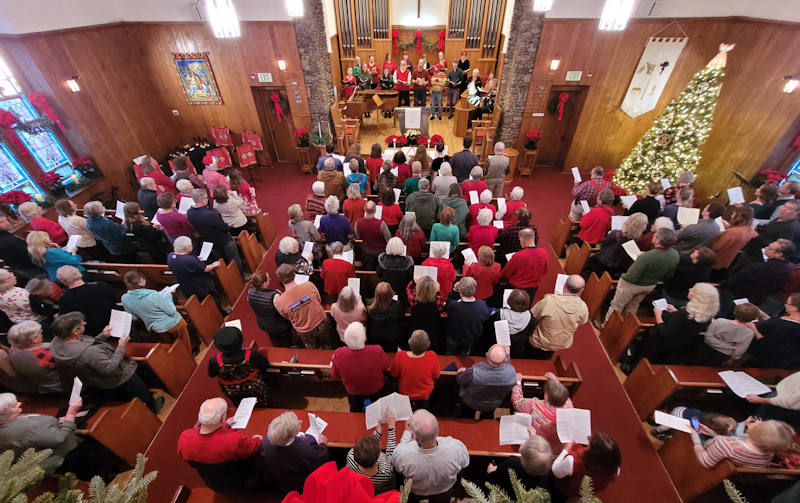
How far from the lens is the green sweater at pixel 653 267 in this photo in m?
4.11

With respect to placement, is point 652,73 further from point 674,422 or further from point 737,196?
point 674,422

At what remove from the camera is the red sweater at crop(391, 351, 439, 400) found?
3096 mm

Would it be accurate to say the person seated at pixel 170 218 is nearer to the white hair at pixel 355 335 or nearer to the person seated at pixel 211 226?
the person seated at pixel 211 226

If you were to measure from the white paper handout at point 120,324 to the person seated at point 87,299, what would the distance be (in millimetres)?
327

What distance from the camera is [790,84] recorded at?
6059mm

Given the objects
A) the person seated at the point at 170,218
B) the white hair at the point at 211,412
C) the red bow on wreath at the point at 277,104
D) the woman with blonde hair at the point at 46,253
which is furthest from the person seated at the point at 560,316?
the red bow on wreath at the point at 277,104

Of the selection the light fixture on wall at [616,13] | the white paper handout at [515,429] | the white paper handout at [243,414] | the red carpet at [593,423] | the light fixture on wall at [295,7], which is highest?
the light fixture on wall at [295,7]

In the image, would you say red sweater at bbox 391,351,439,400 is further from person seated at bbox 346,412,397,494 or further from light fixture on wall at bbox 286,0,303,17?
light fixture on wall at bbox 286,0,303,17

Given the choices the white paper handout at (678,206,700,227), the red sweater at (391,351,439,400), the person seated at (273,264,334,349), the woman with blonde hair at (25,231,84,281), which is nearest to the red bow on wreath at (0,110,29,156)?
the woman with blonde hair at (25,231,84,281)

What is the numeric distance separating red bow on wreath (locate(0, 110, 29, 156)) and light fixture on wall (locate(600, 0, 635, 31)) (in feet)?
33.5

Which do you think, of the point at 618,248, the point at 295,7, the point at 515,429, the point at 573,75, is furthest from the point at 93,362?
the point at 573,75

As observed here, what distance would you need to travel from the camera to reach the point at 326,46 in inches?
367

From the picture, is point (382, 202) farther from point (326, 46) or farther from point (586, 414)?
point (326, 46)

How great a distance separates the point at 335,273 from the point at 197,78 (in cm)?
776
